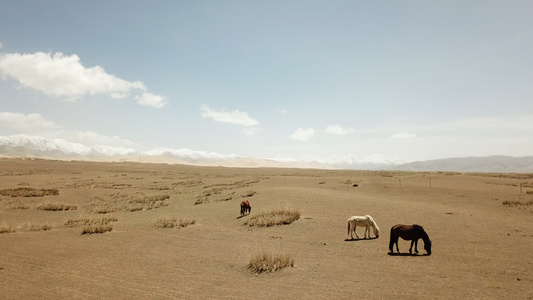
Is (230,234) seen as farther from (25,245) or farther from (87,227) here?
(25,245)

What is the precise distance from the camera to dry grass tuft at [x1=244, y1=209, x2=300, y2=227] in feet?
52.9

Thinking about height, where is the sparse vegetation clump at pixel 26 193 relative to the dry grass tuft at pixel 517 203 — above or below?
below

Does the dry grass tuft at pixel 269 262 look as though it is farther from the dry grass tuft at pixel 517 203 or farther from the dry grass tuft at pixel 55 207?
the dry grass tuft at pixel 517 203

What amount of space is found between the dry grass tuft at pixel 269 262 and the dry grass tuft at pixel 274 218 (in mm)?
7102

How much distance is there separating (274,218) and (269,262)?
7672mm

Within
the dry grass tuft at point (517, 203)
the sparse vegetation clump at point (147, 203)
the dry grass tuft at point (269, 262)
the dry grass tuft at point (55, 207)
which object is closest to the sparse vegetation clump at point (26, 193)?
the dry grass tuft at point (55, 207)

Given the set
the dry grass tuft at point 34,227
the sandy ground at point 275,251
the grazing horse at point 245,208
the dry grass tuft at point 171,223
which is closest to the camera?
the sandy ground at point 275,251

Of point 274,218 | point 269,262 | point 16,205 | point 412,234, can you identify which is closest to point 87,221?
point 274,218

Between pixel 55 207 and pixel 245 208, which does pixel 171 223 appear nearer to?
pixel 245 208

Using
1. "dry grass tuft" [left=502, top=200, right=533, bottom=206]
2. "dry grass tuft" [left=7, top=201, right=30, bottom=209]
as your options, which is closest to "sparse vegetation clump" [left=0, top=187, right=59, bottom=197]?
"dry grass tuft" [left=7, top=201, right=30, bottom=209]

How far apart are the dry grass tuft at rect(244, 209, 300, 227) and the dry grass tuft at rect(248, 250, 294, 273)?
7.10m

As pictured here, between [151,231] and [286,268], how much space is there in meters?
8.61

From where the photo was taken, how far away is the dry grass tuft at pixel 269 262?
8.62 m

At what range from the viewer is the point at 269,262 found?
8.71 meters
